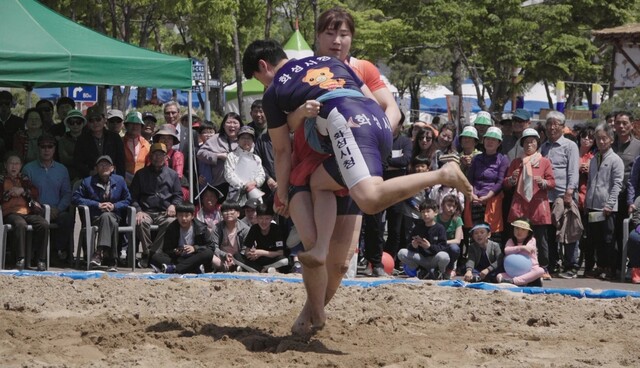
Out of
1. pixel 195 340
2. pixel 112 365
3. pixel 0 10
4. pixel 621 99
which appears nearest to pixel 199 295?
pixel 195 340

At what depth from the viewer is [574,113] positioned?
103ft

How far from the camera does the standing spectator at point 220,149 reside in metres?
10.1

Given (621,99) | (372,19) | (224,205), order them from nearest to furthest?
1. (224,205)
2. (621,99)
3. (372,19)

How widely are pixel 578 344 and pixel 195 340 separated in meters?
2.15

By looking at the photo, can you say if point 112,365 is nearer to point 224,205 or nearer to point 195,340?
point 195,340

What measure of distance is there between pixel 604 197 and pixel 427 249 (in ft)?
6.60

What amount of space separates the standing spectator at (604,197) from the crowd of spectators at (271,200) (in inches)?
0.5

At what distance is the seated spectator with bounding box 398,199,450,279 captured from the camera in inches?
353

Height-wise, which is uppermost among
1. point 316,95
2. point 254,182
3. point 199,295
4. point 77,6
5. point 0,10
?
point 77,6

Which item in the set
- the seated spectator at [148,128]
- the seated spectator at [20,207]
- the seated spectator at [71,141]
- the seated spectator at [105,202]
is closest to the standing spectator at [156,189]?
the seated spectator at [105,202]

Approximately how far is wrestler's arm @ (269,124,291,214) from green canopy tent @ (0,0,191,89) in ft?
15.1

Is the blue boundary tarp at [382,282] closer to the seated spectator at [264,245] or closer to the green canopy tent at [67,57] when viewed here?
the seated spectator at [264,245]

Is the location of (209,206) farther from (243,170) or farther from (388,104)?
(388,104)

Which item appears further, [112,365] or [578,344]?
[578,344]
